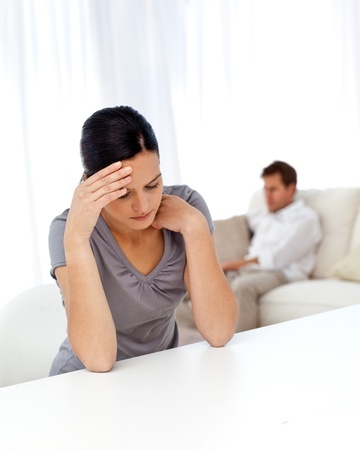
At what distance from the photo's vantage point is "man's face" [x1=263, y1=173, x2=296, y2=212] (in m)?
4.52

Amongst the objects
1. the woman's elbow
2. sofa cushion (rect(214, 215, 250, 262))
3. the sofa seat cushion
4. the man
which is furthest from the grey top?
sofa cushion (rect(214, 215, 250, 262))

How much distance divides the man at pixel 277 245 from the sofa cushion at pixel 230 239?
0.05 m

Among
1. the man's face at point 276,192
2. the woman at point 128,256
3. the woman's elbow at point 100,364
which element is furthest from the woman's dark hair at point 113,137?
the man's face at point 276,192

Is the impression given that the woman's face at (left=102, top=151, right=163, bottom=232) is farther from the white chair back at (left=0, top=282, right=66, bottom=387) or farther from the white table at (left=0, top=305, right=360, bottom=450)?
the white chair back at (left=0, top=282, right=66, bottom=387)

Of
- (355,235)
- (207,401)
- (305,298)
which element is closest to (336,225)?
(355,235)

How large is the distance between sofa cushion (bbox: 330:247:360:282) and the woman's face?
2.48 m

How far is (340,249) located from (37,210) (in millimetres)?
1728

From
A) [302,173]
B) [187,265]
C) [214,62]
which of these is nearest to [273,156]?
[302,173]

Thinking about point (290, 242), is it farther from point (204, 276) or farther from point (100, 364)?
point (100, 364)

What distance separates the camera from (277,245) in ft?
14.4

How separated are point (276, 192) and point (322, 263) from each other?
0.51m

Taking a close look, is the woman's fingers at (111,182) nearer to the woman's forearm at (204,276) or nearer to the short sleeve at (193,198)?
the woman's forearm at (204,276)

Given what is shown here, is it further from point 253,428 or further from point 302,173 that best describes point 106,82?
point 253,428

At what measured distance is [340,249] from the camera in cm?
428
